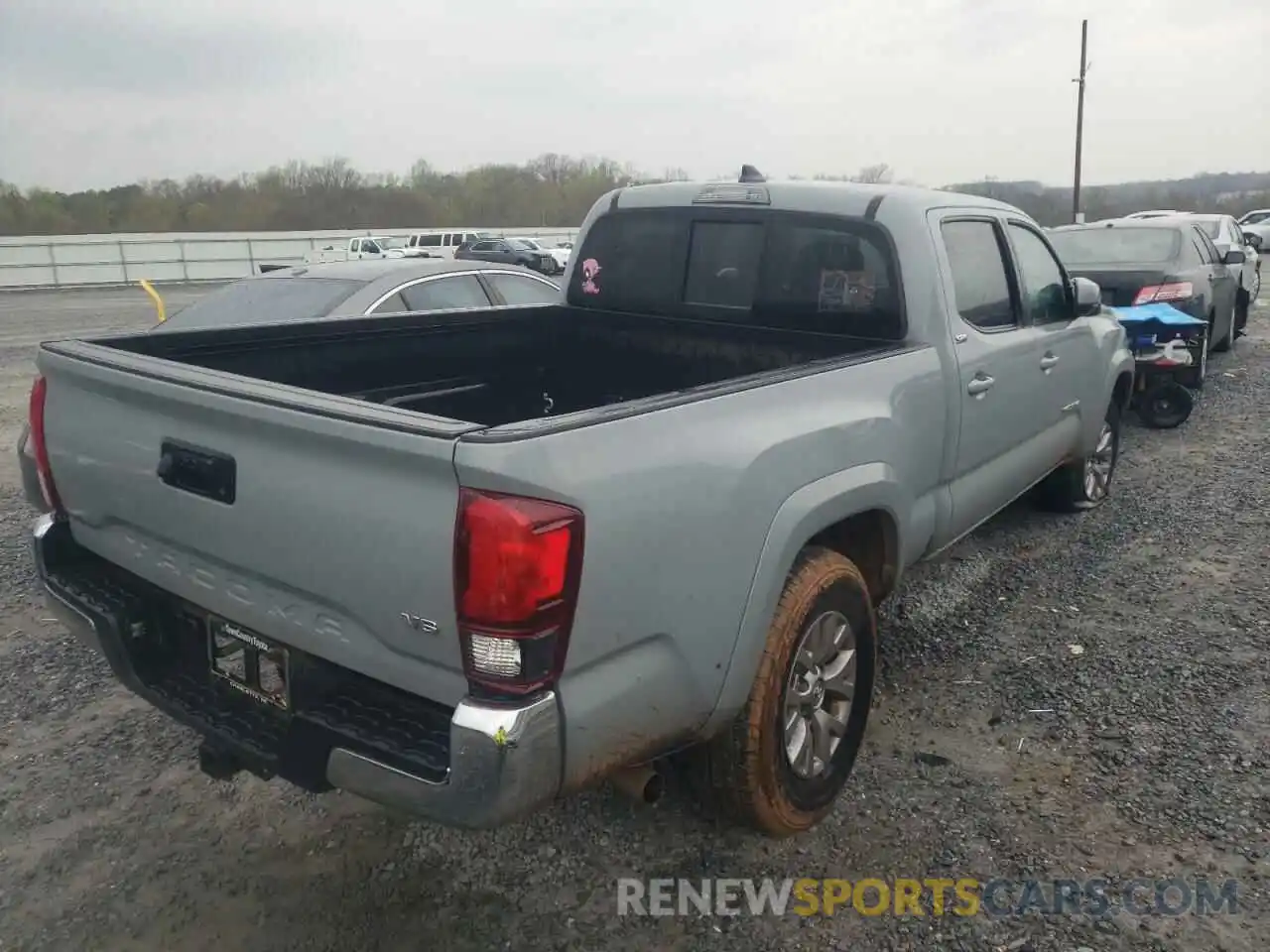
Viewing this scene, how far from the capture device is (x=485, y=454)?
1970 millimetres

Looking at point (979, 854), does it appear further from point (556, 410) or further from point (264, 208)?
point (264, 208)

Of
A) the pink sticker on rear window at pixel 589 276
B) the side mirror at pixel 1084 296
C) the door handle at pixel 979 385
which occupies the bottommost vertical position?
the door handle at pixel 979 385

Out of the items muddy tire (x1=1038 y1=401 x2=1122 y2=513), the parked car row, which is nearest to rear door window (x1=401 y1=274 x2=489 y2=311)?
muddy tire (x1=1038 y1=401 x2=1122 y2=513)

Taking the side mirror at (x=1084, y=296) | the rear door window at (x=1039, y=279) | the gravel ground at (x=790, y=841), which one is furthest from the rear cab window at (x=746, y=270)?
the side mirror at (x=1084, y=296)

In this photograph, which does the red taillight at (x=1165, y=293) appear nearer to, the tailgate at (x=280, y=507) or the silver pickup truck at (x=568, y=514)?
the silver pickup truck at (x=568, y=514)

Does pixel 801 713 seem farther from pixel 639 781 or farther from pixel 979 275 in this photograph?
pixel 979 275

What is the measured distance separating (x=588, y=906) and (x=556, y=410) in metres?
2.43

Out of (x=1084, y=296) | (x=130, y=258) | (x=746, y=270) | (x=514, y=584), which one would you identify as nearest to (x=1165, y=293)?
(x=1084, y=296)

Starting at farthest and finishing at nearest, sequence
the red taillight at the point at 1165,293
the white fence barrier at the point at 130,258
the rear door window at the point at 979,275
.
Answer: the white fence barrier at the point at 130,258
the red taillight at the point at 1165,293
the rear door window at the point at 979,275

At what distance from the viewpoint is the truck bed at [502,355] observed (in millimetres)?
3764

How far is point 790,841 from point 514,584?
1.59m

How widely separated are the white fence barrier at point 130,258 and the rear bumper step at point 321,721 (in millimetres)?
35276

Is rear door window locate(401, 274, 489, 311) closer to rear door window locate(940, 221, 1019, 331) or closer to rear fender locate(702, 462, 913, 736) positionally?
rear door window locate(940, 221, 1019, 331)

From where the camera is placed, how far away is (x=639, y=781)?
2555mm
